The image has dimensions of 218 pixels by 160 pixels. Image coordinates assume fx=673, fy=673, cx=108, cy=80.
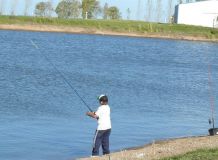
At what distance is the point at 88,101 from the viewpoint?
31.3m

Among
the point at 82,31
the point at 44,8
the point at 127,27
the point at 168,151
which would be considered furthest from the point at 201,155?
the point at 44,8

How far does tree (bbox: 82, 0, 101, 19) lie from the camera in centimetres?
14888

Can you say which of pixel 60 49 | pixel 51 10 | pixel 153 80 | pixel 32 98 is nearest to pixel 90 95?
pixel 32 98

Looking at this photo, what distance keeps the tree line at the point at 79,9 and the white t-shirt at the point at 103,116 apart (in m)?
131

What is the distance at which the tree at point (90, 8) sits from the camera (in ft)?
488

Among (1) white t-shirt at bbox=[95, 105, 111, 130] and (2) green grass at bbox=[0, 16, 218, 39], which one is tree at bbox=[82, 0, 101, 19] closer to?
(2) green grass at bbox=[0, 16, 218, 39]

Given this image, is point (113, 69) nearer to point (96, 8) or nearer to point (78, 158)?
point (78, 158)

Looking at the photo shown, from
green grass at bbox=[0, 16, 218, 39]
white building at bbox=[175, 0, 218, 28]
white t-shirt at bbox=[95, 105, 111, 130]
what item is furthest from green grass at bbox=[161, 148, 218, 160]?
white building at bbox=[175, 0, 218, 28]

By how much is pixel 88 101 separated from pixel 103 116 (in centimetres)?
1536

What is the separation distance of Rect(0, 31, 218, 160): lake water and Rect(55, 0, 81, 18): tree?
83.7 m

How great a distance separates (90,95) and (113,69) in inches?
716

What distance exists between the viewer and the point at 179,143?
1817 centimetres

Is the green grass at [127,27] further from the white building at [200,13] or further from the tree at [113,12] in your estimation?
the tree at [113,12]

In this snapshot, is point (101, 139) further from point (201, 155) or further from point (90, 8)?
point (90, 8)
